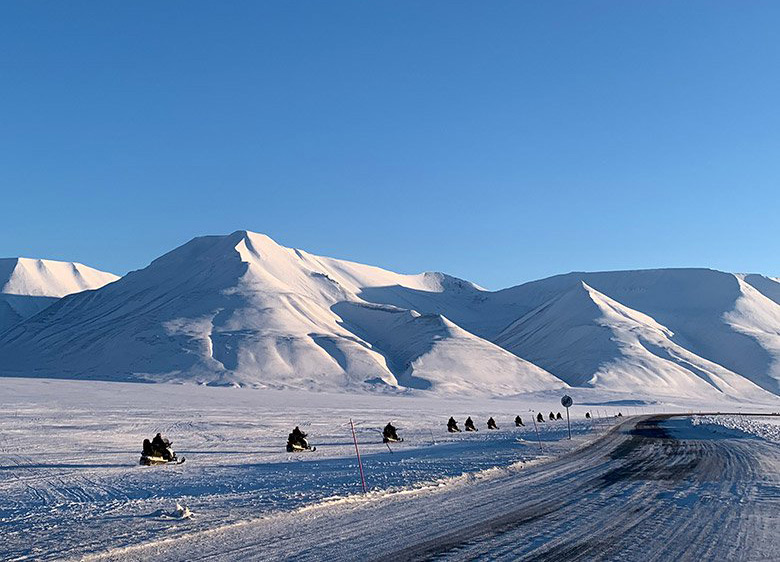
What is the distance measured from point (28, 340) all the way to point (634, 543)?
189741 mm

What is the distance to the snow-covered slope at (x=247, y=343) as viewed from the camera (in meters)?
143

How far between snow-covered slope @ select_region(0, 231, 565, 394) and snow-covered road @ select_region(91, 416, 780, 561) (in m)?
119

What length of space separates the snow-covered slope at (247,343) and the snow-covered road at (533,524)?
118976 millimetres

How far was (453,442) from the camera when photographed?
1391 inches

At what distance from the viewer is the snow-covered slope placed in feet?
469

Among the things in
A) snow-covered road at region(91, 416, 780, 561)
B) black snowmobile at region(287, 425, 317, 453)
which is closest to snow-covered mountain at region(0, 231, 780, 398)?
black snowmobile at region(287, 425, 317, 453)

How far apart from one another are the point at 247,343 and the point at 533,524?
143 meters

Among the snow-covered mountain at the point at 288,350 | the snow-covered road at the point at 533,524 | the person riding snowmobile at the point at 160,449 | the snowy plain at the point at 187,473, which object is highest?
the snow-covered mountain at the point at 288,350

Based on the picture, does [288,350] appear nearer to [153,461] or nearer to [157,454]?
[157,454]

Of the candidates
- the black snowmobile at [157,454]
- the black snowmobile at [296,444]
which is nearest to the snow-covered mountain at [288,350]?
the black snowmobile at [296,444]

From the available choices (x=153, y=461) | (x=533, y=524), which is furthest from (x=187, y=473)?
(x=533, y=524)

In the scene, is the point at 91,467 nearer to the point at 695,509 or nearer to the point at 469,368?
the point at 695,509

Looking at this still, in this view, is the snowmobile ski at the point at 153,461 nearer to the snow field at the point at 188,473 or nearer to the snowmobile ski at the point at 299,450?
the snow field at the point at 188,473

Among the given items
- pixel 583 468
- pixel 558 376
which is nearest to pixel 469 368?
pixel 558 376
